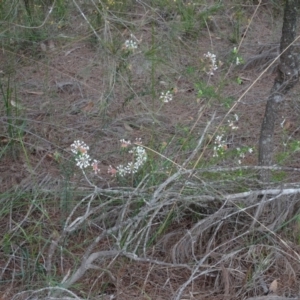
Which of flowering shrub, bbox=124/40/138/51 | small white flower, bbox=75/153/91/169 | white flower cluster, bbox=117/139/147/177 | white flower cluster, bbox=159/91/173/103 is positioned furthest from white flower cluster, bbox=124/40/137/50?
small white flower, bbox=75/153/91/169

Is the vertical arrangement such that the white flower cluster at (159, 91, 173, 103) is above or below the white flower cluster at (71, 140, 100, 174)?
below

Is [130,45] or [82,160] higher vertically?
[130,45]

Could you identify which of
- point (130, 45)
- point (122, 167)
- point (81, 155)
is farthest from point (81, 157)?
point (130, 45)

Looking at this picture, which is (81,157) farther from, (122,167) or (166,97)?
(166,97)

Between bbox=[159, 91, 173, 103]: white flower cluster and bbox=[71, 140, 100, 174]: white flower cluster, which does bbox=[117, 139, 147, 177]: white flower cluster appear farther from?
bbox=[159, 91, 173, 103]: white flower cluster

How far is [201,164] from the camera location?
3.33m

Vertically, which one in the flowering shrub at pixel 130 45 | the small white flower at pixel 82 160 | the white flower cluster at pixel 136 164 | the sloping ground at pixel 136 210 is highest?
the flowering shrub at pixel 130 45

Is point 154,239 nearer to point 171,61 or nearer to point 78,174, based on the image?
point 78,174

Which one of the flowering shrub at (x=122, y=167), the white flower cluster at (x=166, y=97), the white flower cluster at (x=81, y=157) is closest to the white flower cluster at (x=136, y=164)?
the flowering shrub at (x=122, y=167)

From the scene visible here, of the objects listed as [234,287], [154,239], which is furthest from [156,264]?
[234,287]

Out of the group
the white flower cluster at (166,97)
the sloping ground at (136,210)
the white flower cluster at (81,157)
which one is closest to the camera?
the sloping ground at (136,210)

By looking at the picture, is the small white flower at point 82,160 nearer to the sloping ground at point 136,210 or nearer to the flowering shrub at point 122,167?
the flowering shrub at point 122,167

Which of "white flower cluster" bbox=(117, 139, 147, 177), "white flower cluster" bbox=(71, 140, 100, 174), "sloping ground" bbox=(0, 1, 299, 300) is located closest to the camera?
"sloping ground" bbox=(0, 1, 299, 300)

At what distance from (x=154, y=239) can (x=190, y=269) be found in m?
0.27
